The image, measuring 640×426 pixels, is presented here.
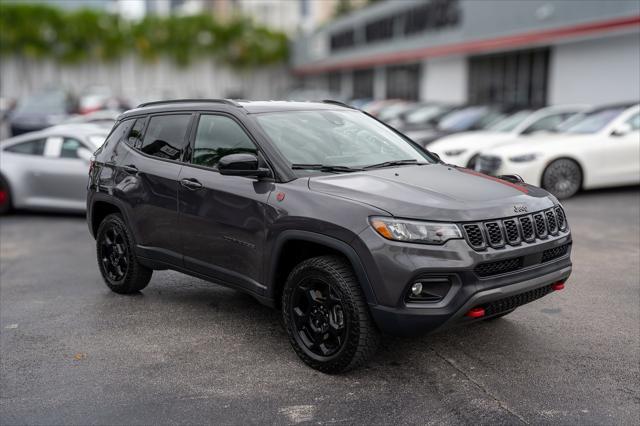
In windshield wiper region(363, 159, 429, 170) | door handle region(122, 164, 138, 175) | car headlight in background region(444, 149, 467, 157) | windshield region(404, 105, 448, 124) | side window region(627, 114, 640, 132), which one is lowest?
door handle region(122, 164, 138, 175)

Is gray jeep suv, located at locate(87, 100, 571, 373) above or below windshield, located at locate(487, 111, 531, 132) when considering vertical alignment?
below

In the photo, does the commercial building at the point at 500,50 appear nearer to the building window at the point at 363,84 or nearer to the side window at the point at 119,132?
the building window at the point at 363,84

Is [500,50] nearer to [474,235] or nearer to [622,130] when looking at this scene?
[622,130]

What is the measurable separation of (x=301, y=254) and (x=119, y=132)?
8.42 feet

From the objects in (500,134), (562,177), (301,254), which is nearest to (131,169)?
(301,254)

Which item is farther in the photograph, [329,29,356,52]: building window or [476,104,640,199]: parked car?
[329,29,356,52]: building window

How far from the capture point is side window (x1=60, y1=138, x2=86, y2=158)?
34.3 ft

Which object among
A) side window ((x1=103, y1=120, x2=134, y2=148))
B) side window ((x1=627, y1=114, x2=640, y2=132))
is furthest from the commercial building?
side window ((x1=103, y1=120, x2=134, y2=148))

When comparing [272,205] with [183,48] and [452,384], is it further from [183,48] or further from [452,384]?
[183,48]

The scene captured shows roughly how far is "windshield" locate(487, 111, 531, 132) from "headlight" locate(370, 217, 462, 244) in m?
9.90

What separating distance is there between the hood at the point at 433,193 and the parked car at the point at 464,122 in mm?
9488

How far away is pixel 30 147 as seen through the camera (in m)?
10.9

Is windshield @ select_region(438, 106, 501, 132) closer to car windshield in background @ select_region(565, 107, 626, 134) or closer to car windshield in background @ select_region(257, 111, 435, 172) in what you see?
car windshield in background @ select_region(565, 107, 626, 134)

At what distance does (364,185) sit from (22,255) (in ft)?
18.1
